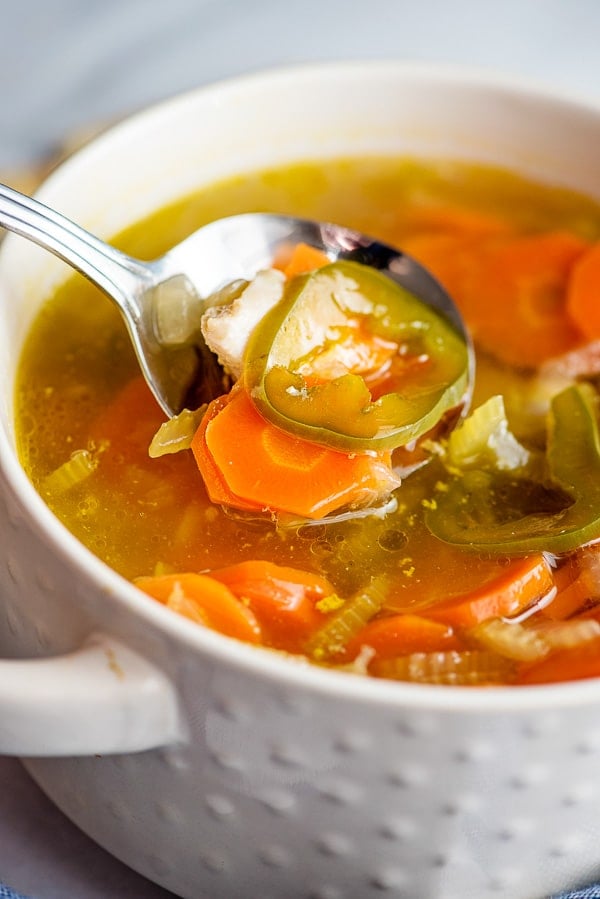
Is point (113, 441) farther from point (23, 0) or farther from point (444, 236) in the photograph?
point (23, 0)

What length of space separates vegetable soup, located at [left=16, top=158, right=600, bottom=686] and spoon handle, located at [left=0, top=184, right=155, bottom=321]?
124 millimetres

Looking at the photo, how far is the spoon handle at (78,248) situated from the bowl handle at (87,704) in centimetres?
62

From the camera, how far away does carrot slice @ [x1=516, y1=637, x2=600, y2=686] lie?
48.1 inches

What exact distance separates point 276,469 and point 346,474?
93 mm

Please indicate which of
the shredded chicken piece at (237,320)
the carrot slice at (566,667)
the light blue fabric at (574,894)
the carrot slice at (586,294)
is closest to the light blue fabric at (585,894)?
the light blue fabric at (574,894)

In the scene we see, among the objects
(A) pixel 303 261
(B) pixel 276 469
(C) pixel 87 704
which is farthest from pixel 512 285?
(C) pixel 87 704

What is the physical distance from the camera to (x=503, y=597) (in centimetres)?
137

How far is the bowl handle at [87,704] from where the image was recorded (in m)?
1.05

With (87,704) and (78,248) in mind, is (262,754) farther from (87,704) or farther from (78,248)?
(78,248)

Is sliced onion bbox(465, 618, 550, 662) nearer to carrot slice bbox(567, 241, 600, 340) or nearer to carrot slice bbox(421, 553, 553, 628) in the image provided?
carrot slice bbox(421, 553, 553, 628)

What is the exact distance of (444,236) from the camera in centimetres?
204

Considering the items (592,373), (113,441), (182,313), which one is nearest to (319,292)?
(182,313)

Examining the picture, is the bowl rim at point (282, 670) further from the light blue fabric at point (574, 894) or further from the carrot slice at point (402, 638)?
the light blue fabric at point (574, 894)

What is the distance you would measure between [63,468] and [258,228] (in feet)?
1.84
